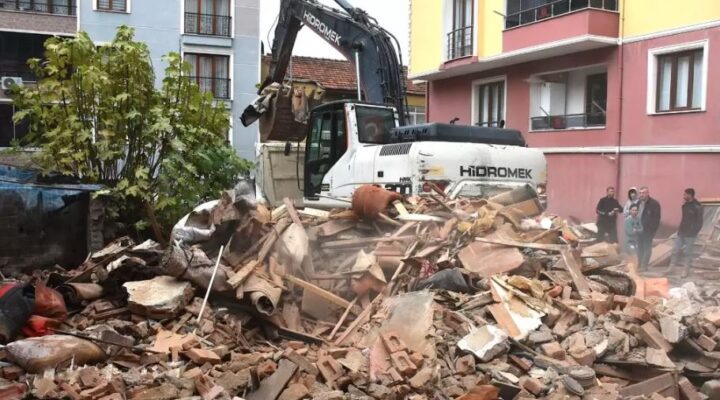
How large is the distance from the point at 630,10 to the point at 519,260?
487 inches

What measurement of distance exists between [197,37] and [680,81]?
19.7 metres

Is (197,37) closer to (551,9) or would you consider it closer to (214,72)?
(214,72)

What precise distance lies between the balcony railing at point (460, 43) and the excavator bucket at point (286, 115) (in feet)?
31.3

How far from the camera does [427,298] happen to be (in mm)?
6312

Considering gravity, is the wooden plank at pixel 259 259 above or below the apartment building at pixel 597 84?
below

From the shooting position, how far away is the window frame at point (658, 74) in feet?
50.6

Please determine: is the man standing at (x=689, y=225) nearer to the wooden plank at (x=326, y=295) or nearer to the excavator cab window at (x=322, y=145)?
the excavator cab window at (x=322, y=145)

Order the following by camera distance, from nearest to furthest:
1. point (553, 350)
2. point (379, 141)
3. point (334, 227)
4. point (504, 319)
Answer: point (553, 350), point (504, 319), point (334, 227), point (379, 141)

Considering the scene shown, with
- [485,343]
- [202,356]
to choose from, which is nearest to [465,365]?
[485,343]

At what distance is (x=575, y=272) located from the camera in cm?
723

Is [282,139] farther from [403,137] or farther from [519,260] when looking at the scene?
[519,260]

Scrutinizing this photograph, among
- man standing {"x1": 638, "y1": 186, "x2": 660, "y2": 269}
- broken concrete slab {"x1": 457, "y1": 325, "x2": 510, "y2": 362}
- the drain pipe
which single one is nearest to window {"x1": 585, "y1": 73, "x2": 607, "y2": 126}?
the drain pipe

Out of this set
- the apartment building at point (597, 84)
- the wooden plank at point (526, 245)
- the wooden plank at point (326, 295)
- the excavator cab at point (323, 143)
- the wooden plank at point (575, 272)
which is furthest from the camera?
the apartment building at point (597, 84)

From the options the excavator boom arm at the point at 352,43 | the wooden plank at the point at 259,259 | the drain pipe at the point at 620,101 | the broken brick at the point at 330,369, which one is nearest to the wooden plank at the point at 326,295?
the wooden plank at the point at 259,259
